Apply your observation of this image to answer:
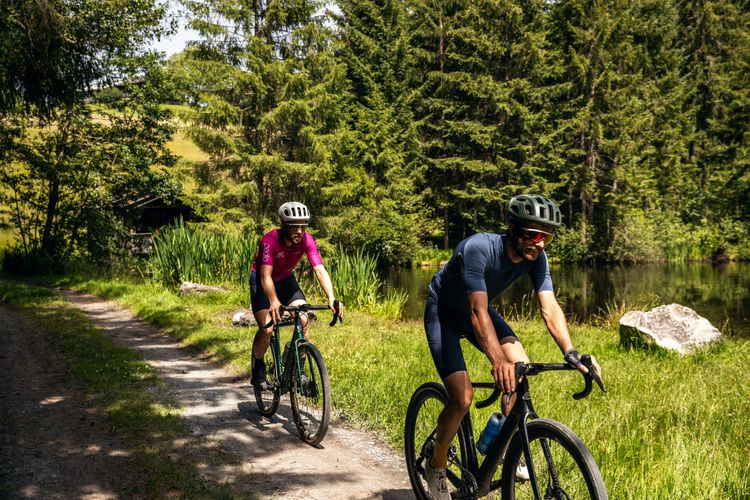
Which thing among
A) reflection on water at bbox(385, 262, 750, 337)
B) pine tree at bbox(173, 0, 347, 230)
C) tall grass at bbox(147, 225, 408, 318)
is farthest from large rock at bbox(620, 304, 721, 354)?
pine tree at bbox(173, 0, 347, 230)

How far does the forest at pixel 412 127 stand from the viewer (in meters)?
26.6

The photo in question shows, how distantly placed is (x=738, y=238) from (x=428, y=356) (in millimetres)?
41281

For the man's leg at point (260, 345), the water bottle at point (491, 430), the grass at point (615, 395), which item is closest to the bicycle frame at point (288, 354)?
the man's leg at point (260, 345)

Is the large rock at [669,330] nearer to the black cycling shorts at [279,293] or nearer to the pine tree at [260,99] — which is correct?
the black cycling shorts at [279,293]

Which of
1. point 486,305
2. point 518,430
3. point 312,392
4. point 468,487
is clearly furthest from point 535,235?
point 312,392

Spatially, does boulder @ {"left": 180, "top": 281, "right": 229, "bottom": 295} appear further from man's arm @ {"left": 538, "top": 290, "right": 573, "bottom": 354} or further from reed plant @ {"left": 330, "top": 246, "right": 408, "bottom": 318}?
man's arm @ {"left": 538, "top": 290, "right": 573, "bottom": 354}

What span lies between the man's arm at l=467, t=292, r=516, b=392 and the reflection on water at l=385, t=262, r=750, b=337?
1192 cm

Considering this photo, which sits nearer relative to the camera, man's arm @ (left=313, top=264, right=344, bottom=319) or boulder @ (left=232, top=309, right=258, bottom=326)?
man's arm @ (left=313, top=264, right=344, bottom=319)

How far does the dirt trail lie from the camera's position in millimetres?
4805

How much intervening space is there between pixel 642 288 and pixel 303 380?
959 inches

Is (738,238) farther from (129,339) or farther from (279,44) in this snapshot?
(129,339)

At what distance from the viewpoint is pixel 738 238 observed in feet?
139

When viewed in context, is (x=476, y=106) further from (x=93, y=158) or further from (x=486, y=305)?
(x=486, y=305)

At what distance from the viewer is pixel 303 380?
592 centimetres
